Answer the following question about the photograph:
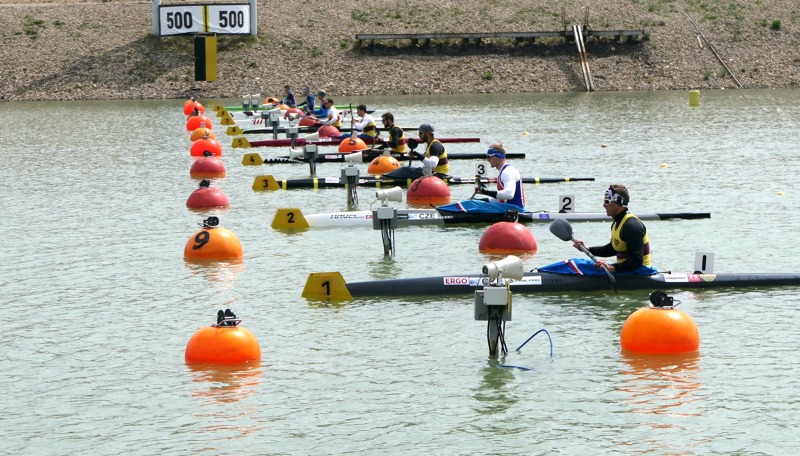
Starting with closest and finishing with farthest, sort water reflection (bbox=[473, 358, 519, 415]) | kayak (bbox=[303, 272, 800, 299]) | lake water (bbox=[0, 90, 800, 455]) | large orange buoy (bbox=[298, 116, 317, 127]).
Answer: lake water (bbox=[0, 90, 800, 455]) < water reflection (bbox=[473, 358, 519, 415]) < kayak (bbox=[303, 272, 800, 299]) < large orange buoy (bbox=[298, 116, 317, 127])

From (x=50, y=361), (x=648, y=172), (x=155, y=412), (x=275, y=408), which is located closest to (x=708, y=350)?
(x=275, y=408)

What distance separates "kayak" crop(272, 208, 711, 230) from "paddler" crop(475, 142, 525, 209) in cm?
39

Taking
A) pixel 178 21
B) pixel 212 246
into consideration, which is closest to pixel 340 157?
pixel 212 246

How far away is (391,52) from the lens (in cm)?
6178

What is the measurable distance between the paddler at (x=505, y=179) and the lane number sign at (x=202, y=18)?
4141cm

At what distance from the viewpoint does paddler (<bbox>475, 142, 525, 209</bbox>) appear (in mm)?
19656

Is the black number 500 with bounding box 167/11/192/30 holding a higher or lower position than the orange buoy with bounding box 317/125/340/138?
higher

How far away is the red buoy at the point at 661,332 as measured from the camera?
12797 mm

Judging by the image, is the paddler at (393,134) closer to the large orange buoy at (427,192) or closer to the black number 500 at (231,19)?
the large orange buoy at (427,192)

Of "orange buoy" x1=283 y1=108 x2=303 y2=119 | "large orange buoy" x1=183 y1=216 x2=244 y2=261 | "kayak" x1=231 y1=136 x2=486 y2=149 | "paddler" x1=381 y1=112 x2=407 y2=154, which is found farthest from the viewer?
"orange buoy" x1=283 y1=108 x2=303 y2=119

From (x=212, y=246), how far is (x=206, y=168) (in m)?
10.9

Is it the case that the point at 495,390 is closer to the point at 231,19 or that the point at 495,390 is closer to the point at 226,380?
the point at 226,380

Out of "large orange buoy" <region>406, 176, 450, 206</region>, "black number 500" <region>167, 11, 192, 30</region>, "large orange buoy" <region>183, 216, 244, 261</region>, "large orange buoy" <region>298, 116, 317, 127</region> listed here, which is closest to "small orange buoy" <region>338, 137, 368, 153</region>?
"large orange buoy" <region>298, 116, 317, 127</region>

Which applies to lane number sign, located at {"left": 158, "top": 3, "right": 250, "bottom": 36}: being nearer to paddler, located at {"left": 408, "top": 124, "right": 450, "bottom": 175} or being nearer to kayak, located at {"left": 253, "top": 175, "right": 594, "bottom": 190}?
kayak, located at {"left": 253, "top": 175, "right": 594, "bottom": 190}
